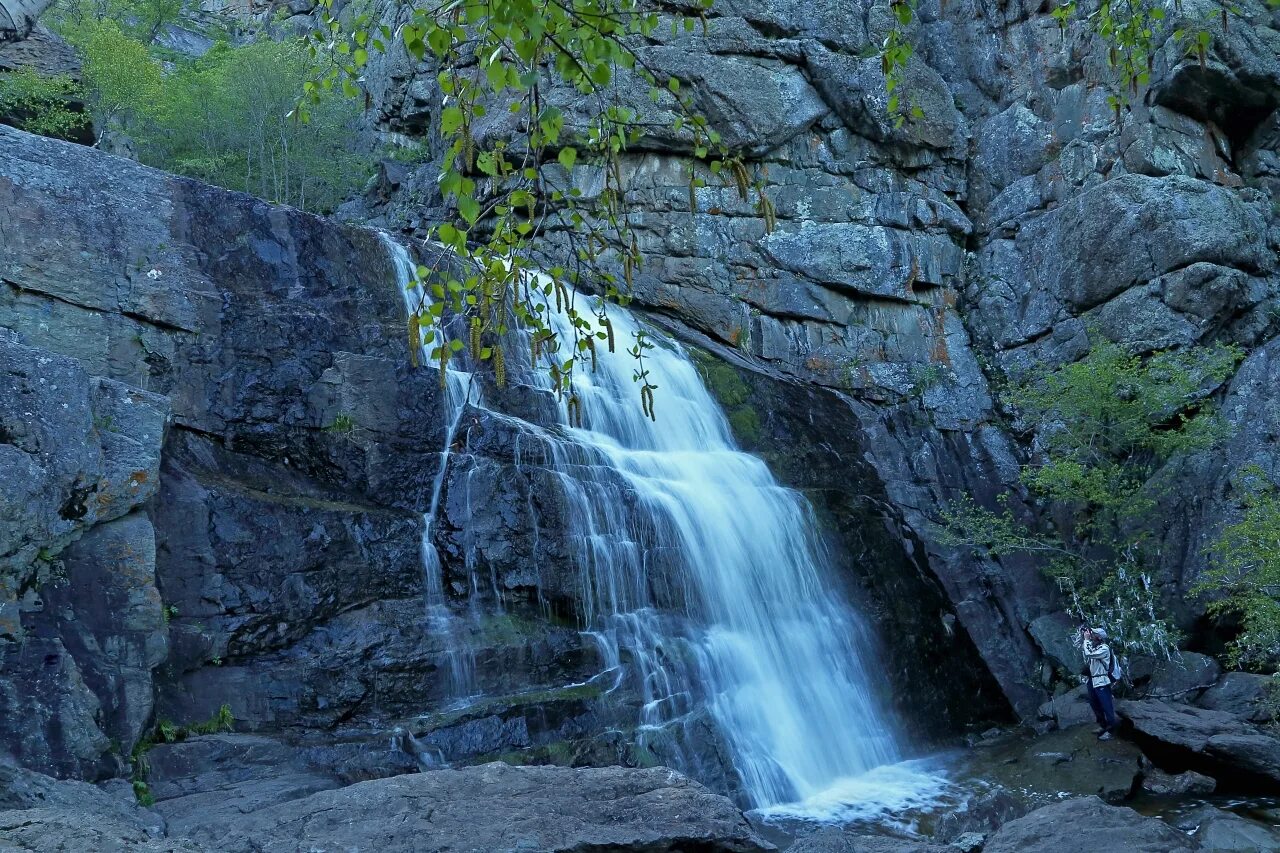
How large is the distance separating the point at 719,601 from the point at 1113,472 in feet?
24.4

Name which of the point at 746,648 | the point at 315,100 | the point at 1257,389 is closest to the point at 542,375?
the point at 746,648

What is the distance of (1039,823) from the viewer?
26.3ft

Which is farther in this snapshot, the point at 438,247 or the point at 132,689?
the point at 438,247

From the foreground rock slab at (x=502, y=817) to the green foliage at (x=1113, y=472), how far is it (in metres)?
10.6

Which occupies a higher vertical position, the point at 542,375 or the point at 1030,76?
the point at 1030,76

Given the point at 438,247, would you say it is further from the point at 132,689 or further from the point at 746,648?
the point at 132,689

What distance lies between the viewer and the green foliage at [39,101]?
2059 cm

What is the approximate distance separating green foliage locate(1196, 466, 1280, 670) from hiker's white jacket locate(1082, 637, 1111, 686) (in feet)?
5.22

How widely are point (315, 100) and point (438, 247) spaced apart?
12906mm

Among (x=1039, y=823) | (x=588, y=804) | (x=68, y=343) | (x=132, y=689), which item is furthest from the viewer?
(x=68, y=343)

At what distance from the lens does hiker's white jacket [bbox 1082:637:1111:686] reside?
43.1ft

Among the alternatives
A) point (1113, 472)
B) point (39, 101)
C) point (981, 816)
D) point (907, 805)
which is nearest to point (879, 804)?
point (907, 805)

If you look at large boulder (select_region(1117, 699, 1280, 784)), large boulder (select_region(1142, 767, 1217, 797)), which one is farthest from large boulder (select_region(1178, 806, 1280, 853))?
large boulder (select_region(1142, 767, 1217, 797))

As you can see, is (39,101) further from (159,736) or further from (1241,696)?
(1241,696)
